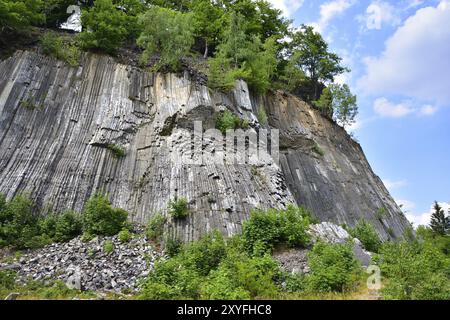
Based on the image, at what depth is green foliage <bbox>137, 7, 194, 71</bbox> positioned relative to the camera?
886 inches

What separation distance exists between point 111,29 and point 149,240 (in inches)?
550

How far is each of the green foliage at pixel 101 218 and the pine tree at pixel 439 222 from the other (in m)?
28.9

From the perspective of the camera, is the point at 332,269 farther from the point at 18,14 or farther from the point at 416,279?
the point at 18,14

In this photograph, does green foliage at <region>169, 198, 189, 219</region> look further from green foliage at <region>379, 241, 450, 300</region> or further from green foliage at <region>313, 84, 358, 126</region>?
green foliage at <region>313, 84, 358, 126</region>

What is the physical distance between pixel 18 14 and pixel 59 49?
2576 millimetres

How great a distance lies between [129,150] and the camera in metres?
18.6

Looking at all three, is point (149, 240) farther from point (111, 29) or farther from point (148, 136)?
point (111, 29)

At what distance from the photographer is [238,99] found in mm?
23797

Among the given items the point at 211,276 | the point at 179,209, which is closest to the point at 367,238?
the point at 179,209

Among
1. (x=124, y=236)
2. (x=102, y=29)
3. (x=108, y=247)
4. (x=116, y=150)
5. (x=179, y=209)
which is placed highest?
(x=102, y=29)

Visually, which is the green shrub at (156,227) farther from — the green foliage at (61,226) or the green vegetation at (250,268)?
the green foliage at (61,226)

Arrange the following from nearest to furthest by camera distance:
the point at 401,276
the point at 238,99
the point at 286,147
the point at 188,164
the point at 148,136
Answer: the point at 401,276 < the point at 188,164 < the point at 148,136 < the point at 238,99 < the point at 286,147
